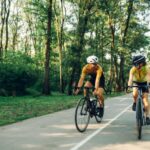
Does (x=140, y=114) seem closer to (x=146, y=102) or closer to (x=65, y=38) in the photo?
(x=146, y=102)

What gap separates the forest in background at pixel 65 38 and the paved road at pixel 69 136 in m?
20.3

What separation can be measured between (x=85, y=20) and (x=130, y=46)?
1779cm

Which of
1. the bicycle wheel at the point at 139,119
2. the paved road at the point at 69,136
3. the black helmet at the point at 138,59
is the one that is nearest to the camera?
the paved road at the point at 69,136

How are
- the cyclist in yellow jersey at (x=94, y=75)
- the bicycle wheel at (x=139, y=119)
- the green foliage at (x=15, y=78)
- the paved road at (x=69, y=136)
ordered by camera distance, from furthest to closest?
the green foliage at (x=15, y=78) → the cyclist in yellow jersey at (x=94, y=75) → the bicycle wheel at (x=139, y=119) → the paved road at (x=69, y=136)

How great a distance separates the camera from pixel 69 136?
10.7 meters

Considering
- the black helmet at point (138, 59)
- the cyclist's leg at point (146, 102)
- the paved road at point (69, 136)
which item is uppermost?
Answer: the black helmet at point (138, 59)

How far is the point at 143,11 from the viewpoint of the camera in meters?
54.3

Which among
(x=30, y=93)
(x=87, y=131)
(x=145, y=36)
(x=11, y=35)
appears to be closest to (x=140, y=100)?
(x=87, y=131)

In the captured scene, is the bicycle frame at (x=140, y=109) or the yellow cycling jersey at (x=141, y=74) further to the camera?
the yellow cycling jersey at (x=141, y=74)

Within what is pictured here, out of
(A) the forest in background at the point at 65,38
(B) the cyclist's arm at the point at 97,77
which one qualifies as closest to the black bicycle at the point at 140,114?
(B) the cyclist's arm at the point at 97,77

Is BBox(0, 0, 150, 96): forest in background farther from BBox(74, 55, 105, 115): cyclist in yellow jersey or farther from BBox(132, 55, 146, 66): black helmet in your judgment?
BBox(132, 55, 146, 66): black helmet

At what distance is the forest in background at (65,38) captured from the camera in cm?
3484

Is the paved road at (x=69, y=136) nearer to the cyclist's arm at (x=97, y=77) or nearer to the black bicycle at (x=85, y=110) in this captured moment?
the black bicycle at (x=85, y=110)

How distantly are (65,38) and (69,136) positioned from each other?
3332 cm
